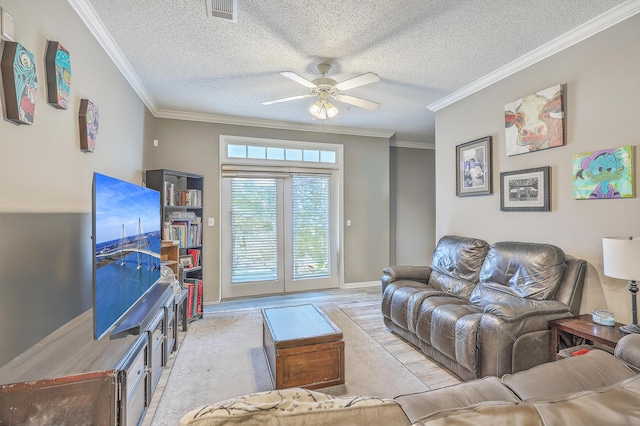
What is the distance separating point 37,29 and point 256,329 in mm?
3024

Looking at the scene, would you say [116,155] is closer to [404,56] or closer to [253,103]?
[253,103]

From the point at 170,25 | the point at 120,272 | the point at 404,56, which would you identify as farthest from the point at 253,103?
the point at 120,272

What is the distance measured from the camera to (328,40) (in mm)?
2428

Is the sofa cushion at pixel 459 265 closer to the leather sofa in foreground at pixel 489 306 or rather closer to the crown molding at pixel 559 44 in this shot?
the leather sofa in foreground at pixel 489 306

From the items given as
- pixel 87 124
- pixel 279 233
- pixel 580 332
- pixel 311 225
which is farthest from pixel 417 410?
pixel 311 225

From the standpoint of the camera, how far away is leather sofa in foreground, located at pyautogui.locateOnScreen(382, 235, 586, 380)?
2.05m

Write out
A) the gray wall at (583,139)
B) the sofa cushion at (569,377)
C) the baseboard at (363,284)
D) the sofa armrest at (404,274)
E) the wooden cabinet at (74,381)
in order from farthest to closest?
the baseboard at (363,284) → the sofa armrest at (404,274) → the gray wall at (583,139) → the wooden cabinet at (74,381) → the sofa cushion at (569,377)

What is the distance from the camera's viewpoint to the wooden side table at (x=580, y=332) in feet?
6.02

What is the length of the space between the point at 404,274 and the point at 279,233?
6.86ft

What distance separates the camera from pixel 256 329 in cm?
335

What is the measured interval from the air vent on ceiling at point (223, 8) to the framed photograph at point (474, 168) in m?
2.79

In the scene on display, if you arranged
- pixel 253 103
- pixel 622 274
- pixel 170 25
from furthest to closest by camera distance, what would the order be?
1. pixel 253 103
2. pixel 170 25
3. pixel 622 274

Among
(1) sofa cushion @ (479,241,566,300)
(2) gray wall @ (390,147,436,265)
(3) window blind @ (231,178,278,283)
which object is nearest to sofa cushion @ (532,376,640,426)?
(1) sofa cushion @ (479,241,566,300)

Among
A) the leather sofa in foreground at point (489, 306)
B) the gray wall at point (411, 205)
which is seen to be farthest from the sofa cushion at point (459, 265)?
the gray wall at point (411, 205)
